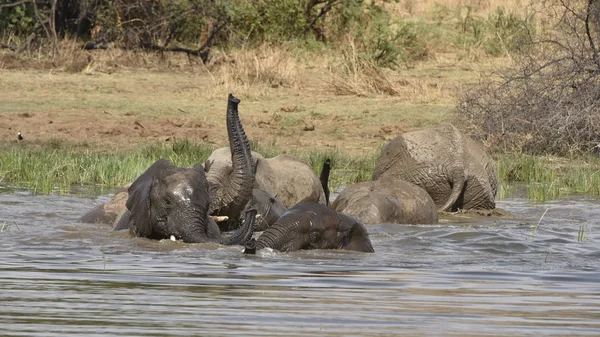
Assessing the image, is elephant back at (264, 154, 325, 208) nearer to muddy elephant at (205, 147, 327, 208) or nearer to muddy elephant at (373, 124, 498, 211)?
muddy elephant at (205, 147, 327, 208)

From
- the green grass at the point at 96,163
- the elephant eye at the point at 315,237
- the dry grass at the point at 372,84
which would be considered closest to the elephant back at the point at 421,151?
the green grass at the point at 96,163

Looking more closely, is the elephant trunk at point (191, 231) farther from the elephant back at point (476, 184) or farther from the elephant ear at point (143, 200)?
the elephant back at point (476, 184)

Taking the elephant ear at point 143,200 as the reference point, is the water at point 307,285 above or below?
below

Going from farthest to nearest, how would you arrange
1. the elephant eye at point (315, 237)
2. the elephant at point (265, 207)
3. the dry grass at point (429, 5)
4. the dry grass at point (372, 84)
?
the dry grass at point (429, 5), the dry grass at point (372, 84), the elephant at point (265, 207), the elephant eye at point (315, 237)

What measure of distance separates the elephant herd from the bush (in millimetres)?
3804

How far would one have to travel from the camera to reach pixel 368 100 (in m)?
19.2

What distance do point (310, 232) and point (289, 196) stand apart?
2386mm

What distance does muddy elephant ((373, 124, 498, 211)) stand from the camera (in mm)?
11227

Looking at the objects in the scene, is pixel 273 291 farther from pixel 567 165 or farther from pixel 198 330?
pixel 567 165

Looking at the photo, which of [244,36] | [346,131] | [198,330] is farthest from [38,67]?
[198,330]

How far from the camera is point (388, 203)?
10.0 meters

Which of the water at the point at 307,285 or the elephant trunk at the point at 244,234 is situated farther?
the elephant trunk at the point at 244,234

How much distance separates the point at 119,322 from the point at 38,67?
16.3 metres

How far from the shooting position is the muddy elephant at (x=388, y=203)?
9.88 metres
